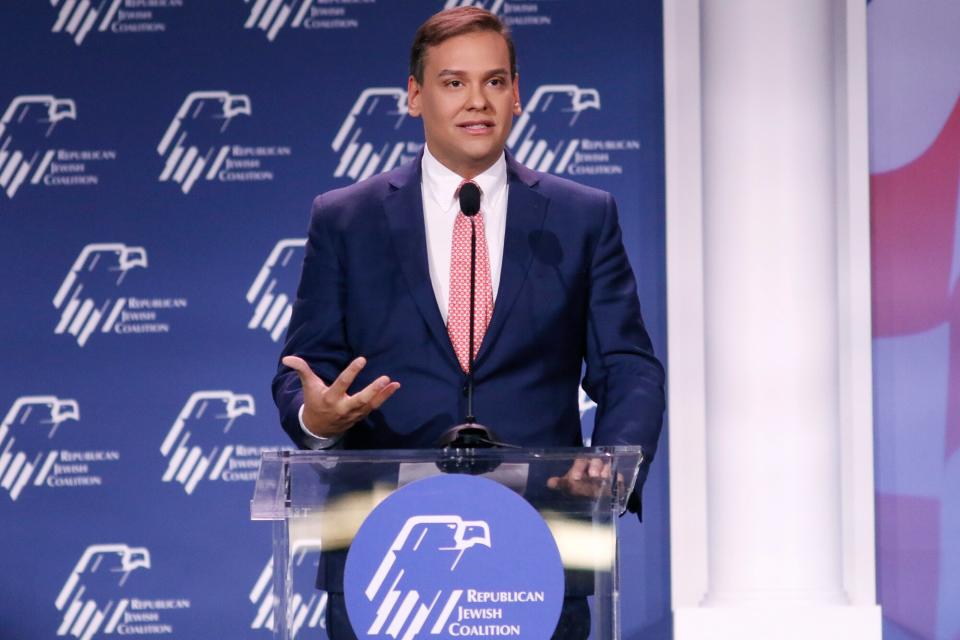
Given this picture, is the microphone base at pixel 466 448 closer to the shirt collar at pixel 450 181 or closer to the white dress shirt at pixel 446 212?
the white dress shirt at pixel 446 212

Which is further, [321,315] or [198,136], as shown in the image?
[198,136]

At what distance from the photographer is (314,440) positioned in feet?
6.71

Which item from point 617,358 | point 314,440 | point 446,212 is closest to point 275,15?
point 446,212

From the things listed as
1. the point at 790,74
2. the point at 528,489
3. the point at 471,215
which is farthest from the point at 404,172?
the point at 790,74

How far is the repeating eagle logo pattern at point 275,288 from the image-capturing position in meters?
4.84

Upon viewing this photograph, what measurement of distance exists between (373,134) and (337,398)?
305cm

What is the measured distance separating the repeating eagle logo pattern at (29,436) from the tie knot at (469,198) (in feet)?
10.2

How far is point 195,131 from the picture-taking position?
4883mm

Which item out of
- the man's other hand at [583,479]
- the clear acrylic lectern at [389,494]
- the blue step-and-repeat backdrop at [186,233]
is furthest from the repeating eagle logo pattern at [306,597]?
the blue step-and-repeat backdrop at [186,233]

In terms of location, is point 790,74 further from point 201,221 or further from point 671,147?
point 201,221

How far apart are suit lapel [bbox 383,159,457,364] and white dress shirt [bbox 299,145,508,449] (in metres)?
0.02

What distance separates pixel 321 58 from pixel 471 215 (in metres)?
2.98

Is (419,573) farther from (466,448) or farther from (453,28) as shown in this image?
(453,28)

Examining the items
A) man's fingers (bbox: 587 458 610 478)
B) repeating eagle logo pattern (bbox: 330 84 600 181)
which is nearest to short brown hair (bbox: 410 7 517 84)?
man's fingers (bbox: 587 458 610 478)
